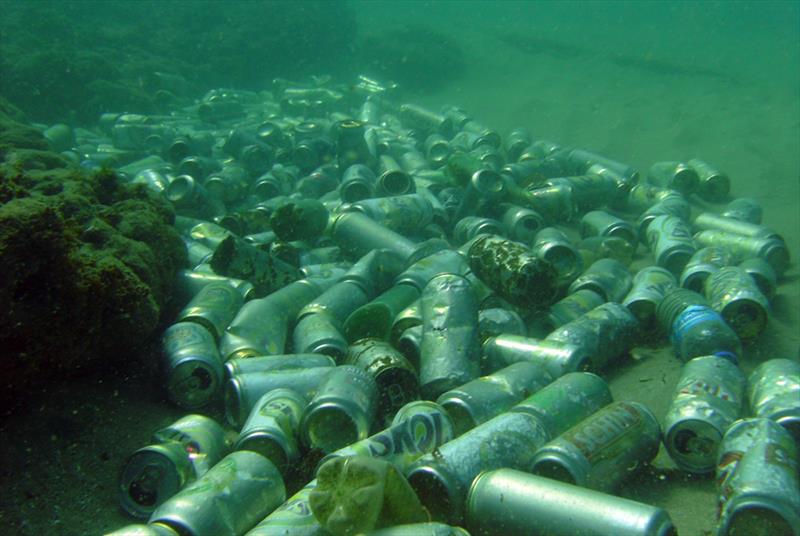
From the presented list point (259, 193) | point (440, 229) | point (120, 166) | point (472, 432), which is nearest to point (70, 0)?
point (120, 166)

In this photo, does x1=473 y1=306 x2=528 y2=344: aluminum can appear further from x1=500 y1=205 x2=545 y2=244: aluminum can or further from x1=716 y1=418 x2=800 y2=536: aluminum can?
x1=500 y1=205 x2=545 y2=244: aluminum can

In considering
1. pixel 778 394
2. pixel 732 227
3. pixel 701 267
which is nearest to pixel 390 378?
pixel 778 394

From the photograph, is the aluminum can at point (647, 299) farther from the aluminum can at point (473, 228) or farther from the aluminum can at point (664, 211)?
the aluminum can at point (664, 211)

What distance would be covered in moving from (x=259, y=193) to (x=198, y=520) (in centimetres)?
506

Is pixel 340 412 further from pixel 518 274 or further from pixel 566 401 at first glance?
pixel 518 274

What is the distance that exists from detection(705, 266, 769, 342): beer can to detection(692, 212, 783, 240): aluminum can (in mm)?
1471

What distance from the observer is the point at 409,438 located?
2551 mm

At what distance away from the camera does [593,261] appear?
5051 millimetres

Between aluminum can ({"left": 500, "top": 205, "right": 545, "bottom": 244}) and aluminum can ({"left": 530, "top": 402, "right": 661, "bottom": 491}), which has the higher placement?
aluminum can ({"left": 530, "top": 402, "right": 661, "bottom": 491})

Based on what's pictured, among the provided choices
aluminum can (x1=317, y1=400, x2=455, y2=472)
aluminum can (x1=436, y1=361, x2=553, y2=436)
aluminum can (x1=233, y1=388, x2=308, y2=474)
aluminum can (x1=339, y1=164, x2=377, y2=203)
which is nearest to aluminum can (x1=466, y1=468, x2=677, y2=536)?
A: aluminum can (x1=317, y1=400, x2=455, y2=472)

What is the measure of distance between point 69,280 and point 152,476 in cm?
102

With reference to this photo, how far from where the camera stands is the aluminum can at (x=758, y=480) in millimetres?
2160

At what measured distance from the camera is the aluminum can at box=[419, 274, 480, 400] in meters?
3.22

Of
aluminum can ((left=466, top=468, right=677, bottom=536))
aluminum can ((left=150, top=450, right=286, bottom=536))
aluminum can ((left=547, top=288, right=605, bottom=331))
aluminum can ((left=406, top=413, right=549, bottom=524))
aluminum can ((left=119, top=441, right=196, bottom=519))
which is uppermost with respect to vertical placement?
aluminum can ((left=466, top=468, right=677, bottom=536))
